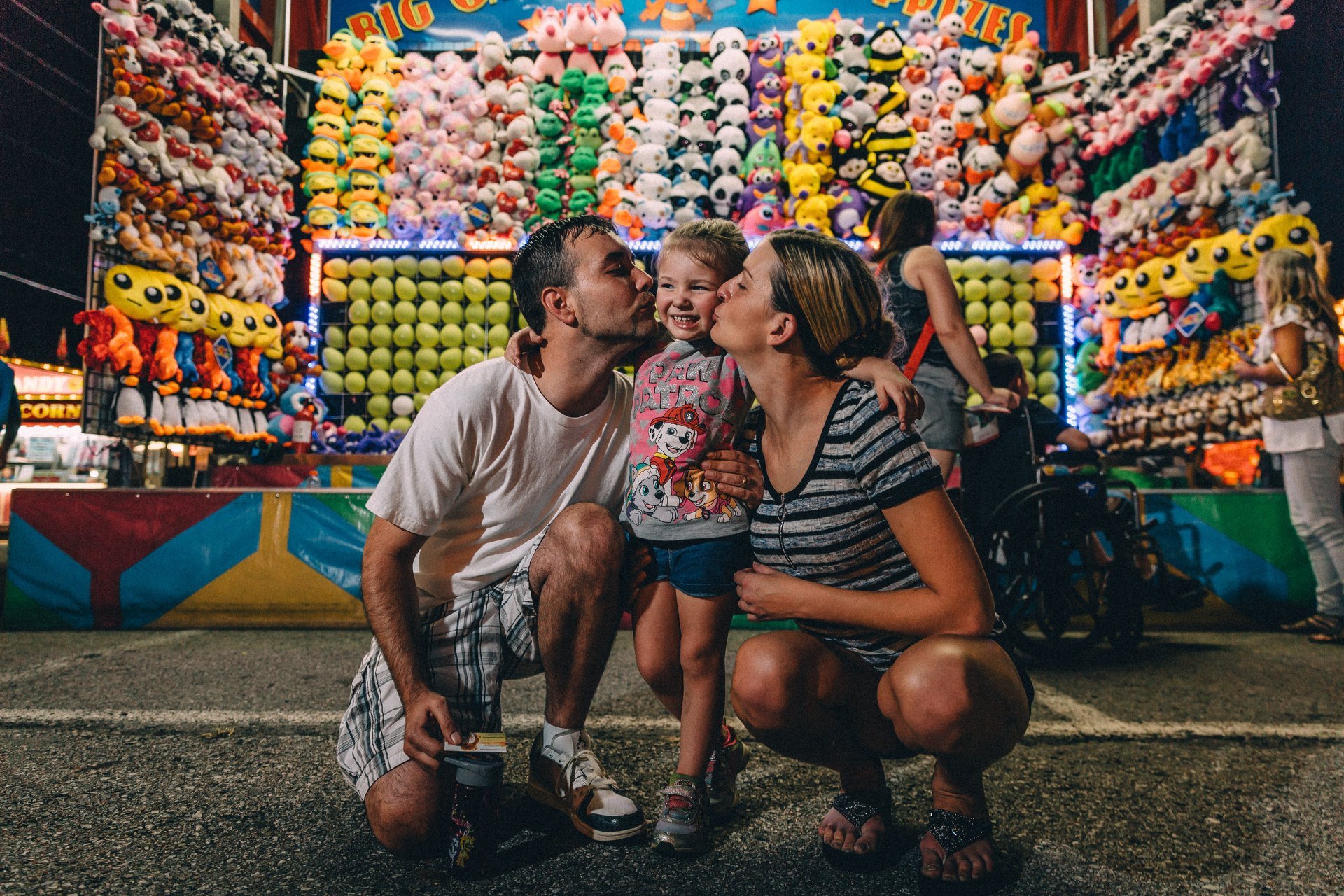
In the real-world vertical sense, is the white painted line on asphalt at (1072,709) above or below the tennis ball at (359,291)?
below

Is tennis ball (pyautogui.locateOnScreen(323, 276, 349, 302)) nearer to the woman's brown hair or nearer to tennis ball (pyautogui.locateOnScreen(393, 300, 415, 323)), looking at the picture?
tennis ball (pyautogui.locateOnScreen(393, 300, 415, 323))

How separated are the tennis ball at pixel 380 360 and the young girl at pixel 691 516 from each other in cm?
527

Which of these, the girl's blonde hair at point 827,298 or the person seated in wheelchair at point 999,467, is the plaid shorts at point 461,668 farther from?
the person seated in wheelchair at point 999,467

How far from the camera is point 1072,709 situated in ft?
6.79

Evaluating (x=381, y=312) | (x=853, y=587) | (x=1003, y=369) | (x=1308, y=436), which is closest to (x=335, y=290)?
(x=381, y=312)

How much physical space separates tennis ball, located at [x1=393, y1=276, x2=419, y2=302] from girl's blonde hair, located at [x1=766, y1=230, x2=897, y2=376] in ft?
18.9

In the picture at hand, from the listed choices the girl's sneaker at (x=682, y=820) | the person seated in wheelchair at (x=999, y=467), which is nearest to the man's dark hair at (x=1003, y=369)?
the person seated in wheelchair at (x=999, y=467)

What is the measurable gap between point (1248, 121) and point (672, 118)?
13.3ft

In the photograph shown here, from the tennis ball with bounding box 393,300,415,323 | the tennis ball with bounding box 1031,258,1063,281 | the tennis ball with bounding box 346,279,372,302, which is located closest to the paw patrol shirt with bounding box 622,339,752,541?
the tennis ball with bounding box 393,300,415,323

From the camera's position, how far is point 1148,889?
1097 millimetres

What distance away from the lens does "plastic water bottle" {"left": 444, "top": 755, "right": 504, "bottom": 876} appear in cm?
114

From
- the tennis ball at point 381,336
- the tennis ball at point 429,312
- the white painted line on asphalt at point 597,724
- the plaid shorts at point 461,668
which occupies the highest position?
the tennis ball at point 429,312

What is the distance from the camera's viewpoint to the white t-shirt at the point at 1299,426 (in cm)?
313

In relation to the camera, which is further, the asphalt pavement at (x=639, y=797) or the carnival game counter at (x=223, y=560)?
the carnival game counter at (x=223, y=560)
